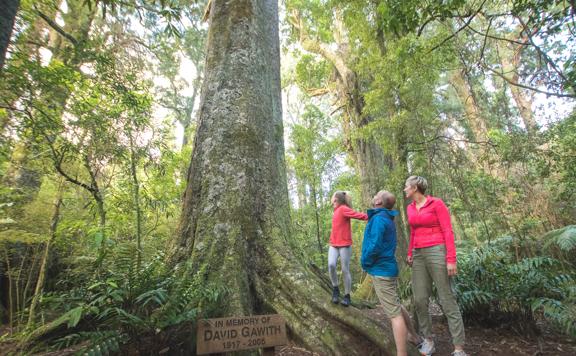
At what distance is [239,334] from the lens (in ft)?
7.16

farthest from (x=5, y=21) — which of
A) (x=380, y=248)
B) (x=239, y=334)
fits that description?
(x=380, y=248)

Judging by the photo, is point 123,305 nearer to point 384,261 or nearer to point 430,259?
point 384,261

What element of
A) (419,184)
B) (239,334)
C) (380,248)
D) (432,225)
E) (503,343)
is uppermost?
(419,184)

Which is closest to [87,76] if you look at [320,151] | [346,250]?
[346,250]

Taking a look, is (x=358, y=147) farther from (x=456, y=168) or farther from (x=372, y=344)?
(x=372, y=344)

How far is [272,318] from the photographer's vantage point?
2.30m

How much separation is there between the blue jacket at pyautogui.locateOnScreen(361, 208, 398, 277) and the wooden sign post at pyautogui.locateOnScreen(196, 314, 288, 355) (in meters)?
1.29

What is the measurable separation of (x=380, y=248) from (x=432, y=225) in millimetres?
681

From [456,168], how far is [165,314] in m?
5.98

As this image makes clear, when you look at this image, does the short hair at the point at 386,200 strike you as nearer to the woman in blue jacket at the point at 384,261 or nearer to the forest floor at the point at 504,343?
the woman in blue jacket at the point at 384,261

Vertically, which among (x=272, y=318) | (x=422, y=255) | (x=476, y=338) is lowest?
(x=476, y=338)

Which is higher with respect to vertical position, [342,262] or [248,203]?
[248,203]

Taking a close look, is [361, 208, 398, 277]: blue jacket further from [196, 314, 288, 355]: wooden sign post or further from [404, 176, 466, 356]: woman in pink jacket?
[196, 314, 288, 355]: wooden sign post

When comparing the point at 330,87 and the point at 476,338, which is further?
the point at 330,87
